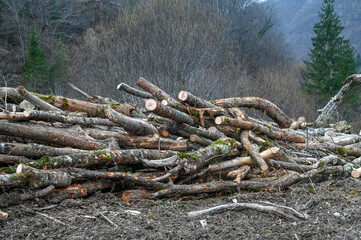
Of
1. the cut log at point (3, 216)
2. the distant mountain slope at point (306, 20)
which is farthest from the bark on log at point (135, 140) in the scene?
the distant mountain slope at point (306, 20)

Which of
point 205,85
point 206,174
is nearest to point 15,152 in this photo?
point 206,174

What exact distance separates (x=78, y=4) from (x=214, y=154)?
4101cm

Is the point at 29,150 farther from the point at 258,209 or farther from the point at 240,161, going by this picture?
the point at 240,161

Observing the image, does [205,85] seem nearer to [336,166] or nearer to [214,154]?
[336,166]

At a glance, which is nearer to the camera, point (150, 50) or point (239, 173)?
point (239, 173)

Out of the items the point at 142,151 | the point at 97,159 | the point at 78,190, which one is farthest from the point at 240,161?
the point at 78,190

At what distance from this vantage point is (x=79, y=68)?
29250 millimetres

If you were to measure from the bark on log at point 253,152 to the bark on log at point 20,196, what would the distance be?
10.7 feet

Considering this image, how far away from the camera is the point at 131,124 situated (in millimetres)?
5328

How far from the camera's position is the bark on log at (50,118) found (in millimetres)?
4832

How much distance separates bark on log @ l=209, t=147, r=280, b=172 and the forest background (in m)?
15.0

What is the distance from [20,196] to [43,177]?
0.31m

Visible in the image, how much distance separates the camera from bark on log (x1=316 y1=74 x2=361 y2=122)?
1098cm

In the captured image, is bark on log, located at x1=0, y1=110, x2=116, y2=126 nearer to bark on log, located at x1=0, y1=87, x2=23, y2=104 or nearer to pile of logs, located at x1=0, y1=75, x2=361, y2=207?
pile of logs, located at x1=0, y1=75, x2=361, y2=207
